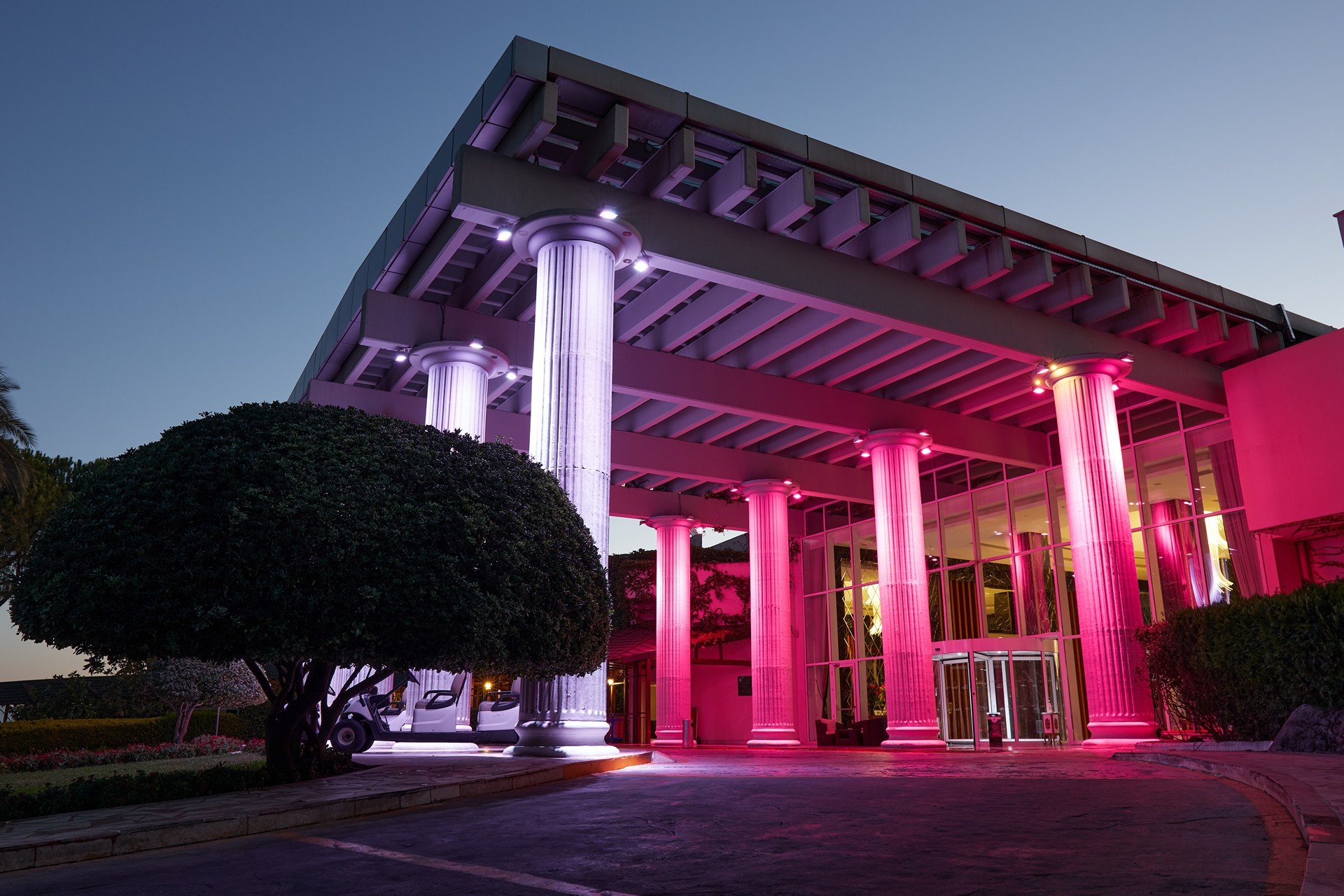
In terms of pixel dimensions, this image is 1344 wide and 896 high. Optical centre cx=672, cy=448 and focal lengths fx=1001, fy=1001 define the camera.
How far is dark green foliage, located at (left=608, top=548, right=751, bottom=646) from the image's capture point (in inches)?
1449

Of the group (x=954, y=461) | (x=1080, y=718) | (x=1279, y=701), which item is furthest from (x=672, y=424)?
(x=1279, y=701)

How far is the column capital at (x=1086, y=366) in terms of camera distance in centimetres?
2052

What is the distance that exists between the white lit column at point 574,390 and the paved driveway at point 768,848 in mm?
4941

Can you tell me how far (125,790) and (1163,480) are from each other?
928 inches

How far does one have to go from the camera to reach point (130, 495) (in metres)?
8.47

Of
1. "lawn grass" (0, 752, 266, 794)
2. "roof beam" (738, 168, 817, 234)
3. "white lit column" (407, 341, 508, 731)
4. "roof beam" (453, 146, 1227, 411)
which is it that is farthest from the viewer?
"white lit column" (407, 341, 508, 731)

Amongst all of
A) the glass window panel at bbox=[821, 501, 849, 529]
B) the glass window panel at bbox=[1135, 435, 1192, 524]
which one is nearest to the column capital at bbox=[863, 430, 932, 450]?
the glass window panel at bbox=[1135, 435, 1192, 524]

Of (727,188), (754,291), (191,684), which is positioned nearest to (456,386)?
(754,291)

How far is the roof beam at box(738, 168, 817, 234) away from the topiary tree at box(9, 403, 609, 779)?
8235 mm

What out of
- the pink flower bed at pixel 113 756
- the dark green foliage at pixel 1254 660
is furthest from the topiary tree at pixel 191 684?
the dark green foliage at pixel 1254 660

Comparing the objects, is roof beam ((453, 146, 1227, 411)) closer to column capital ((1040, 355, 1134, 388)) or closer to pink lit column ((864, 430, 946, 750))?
column capital ((1040, 355, 1134, 388))

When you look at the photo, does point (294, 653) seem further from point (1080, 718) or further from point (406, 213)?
point (1080, 718)

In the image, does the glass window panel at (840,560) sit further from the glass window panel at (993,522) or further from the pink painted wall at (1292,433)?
the pink painted wall at (1292,433)

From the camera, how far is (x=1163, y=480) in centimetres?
2477
